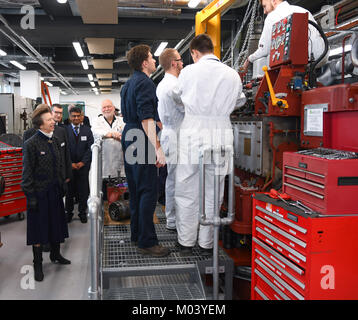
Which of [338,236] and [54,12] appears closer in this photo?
[338,236]

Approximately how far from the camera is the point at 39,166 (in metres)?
3.46

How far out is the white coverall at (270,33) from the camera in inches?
122

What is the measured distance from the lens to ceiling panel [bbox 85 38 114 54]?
8930mm

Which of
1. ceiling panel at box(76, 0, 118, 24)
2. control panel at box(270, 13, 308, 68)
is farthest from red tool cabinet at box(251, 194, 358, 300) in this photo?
ceiling panel at box(76, 0, 118, 24)

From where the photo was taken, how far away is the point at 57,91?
73.3ft

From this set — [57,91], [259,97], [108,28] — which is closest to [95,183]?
[259,97]

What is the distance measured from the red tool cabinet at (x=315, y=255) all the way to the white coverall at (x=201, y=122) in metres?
0.78

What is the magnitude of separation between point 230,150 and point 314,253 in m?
0.87

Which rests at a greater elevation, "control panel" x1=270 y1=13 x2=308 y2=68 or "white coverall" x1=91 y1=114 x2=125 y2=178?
"control panel" x1=270 y1=13 x2=308 y2=68

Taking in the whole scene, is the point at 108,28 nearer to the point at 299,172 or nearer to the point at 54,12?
the point at 54,12

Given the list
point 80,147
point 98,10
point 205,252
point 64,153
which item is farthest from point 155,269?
point 98,10

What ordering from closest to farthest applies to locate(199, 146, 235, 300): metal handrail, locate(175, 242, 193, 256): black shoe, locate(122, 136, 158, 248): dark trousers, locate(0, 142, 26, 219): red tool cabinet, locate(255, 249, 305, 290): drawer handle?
locate(255, 249, 305, 290): drawer handle < locate(199, 146, 235, 300): metal handrail < locate(122, 136, 158, 248): dark trousers < locate(175, 242, 193, 256): black shoe < locate(0, 142, 26, 219): red tool cabinet

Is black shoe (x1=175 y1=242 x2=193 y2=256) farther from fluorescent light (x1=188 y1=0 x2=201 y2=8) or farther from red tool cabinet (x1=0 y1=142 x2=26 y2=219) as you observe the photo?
fluorescent light (x1=188 y1=0 x2=201 y2=8)

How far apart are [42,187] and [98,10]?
13.2ft
